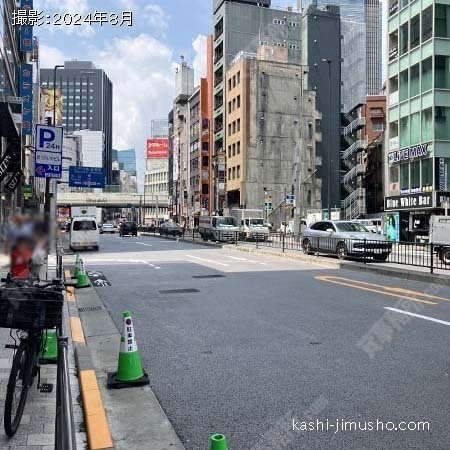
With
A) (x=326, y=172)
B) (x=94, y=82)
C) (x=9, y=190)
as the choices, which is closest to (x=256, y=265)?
(x=9, y=190)

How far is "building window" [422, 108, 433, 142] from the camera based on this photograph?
40156mm

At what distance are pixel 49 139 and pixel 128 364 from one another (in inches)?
265

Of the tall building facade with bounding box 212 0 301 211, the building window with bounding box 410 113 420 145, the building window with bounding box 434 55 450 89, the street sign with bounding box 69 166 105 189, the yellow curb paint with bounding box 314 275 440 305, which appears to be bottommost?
the yellow curb paint with bounding box 314 275 440 305

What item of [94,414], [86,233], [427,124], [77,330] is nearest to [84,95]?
[427,124]

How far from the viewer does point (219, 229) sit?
130 ft

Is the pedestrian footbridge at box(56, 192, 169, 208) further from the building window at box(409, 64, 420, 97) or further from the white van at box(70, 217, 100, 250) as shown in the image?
the building window at box(409, 64, 420, 97)

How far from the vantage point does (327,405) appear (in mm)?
5008

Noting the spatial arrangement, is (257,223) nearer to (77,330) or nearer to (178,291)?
(178,291)

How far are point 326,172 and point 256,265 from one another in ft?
203

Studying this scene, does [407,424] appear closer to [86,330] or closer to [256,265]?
[86,330]

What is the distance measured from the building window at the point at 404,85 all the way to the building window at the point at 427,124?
3.59 meters

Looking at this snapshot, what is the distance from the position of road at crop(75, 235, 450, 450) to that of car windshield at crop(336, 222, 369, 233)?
9071mm

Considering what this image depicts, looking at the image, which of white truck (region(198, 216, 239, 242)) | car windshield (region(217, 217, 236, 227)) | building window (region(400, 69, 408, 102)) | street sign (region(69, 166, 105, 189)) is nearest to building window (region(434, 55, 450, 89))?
building window (region(400, 69, 408, 102))

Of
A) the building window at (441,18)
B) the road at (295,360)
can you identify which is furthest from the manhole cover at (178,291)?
the building window at (441,18)
